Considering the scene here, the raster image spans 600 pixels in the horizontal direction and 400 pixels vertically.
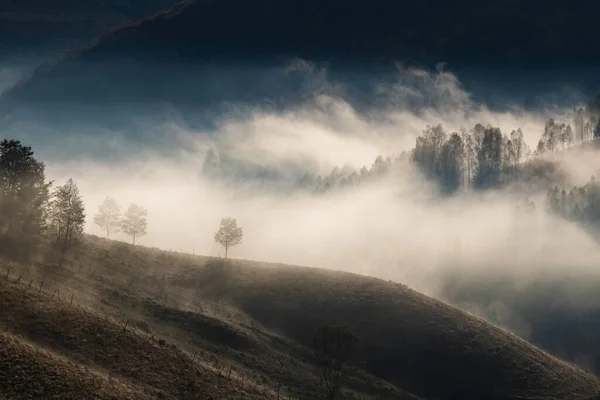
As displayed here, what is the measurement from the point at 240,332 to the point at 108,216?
78.6 m

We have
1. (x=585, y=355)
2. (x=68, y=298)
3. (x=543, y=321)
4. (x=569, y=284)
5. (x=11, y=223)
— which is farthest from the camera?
(x=569, y=284)

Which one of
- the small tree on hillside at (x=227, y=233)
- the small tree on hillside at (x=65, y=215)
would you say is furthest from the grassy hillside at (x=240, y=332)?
the small tree on hillside at (x=227, y=233)

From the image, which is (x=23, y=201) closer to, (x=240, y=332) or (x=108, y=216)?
(x=240, y=332)

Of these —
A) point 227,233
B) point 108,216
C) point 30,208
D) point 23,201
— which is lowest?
point 30,208

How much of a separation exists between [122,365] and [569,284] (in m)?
150

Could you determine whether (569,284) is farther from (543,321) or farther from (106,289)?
(106,289)

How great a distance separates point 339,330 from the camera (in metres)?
63.0

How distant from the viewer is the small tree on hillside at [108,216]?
140 meters

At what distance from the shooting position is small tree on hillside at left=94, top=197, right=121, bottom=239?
140375 millimetres

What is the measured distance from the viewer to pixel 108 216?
463 ft

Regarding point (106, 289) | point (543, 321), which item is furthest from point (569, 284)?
point (106, 289)

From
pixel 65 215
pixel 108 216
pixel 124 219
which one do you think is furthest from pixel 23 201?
pixel 108 216

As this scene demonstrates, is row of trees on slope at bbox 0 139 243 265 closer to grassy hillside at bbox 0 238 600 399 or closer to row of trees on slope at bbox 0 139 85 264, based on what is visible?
row of trees on slope at bbox 0 139 85 264

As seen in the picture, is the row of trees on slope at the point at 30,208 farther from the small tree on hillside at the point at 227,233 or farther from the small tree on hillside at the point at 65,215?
the small tree on hillside at the point at 227,233
